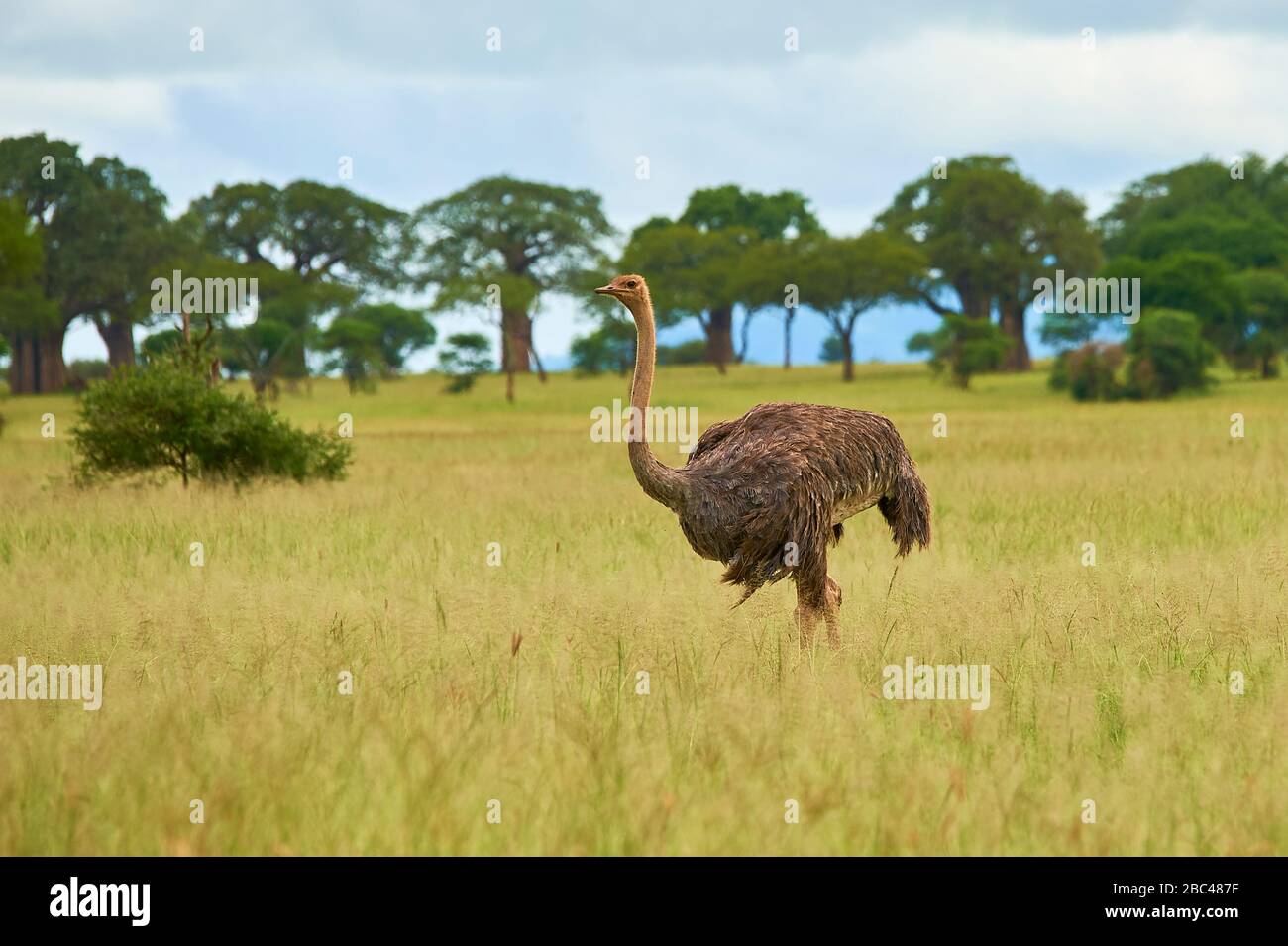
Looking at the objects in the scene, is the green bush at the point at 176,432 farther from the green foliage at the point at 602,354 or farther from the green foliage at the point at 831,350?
the green foliage at the point at 831,350

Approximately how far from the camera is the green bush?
15523mm

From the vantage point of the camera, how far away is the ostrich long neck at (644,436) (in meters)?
6.62

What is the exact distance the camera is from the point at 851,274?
183 feet

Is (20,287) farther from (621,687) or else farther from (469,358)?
(621,687)

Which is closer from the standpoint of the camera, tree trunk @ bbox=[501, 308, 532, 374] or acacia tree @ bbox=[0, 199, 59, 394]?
acacia tree @ bbox=[0, 199, 59, 394]

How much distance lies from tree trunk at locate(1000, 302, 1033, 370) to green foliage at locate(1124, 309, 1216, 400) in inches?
890

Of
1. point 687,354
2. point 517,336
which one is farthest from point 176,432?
point 687,354

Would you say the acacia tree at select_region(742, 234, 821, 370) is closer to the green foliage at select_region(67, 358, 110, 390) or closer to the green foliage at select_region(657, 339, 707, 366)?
the green foliage at select_region(657, 339, 707, 366)

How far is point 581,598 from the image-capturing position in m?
8.49

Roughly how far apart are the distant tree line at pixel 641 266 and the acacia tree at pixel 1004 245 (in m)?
0.10

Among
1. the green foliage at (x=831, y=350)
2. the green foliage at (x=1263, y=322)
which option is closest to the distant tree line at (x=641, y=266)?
the green foliage at (x=1263, y=322)

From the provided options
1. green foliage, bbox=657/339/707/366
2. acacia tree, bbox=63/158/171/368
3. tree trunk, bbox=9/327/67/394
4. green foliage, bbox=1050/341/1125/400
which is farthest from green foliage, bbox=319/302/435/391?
green foliage, bbox=1050/341/1125/400

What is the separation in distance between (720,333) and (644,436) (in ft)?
205
